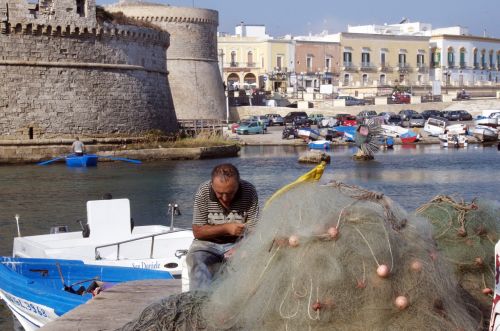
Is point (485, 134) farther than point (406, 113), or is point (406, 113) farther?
point (406, 113)

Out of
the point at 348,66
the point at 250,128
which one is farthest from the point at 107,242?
the point at 348,66

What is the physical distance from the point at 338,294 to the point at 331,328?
0.46ft

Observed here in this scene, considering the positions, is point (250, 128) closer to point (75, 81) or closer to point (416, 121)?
point (416, 121)

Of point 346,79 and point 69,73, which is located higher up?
point 346,79

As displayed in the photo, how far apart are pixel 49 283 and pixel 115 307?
12.0 ft

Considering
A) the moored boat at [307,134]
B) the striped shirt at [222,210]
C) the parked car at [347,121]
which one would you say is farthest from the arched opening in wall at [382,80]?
the striped shirt at [222,210]

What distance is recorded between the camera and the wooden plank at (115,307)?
4.26 meters

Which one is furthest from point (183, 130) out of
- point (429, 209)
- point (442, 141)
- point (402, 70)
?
point (402, 70)

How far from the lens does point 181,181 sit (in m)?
22.1

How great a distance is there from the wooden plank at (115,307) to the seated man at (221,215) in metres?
0.39

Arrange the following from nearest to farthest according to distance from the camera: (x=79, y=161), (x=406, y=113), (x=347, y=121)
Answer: (x=79, y=161) → (x=347, y=121) → (x=406, y=113)

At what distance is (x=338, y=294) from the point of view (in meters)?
3.26

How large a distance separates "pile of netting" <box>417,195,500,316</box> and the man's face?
108cm

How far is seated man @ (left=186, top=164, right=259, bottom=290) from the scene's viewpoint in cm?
475
